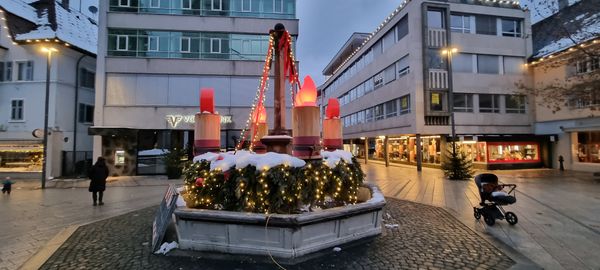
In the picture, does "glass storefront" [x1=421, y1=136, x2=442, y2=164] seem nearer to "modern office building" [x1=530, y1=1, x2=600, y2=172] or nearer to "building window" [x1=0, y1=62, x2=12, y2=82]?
"modern office building" [x1=530, y1=1, x2=600, y2=172]

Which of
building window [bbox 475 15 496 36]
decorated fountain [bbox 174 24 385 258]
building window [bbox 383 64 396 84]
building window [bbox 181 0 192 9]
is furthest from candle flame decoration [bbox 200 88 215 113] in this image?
building window [bbox 475 15 496 36]

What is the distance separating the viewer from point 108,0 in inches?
899

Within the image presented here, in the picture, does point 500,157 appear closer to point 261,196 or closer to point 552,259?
point 552,259

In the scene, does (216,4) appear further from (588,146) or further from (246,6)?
(588,146)

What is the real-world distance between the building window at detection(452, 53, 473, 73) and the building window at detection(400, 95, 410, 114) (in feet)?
14.6

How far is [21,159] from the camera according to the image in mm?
22688

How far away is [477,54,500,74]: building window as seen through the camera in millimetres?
27516

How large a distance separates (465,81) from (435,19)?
573 cm

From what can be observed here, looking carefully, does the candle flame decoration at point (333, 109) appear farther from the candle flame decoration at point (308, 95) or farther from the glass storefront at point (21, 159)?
the glass storefront at point (21, 159)

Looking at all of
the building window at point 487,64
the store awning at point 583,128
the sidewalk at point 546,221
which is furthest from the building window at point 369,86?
the sidewalk at point 546,221

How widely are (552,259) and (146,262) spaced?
6.81 meters

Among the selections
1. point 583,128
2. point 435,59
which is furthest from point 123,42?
point 583,128

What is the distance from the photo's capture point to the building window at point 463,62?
2705cm

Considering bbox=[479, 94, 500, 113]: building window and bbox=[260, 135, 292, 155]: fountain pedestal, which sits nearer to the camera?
bbox=[260, 135, 292, 155]: fountain pedestal
